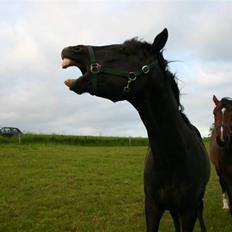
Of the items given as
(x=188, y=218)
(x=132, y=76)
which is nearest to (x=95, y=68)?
(x=132, y=76)

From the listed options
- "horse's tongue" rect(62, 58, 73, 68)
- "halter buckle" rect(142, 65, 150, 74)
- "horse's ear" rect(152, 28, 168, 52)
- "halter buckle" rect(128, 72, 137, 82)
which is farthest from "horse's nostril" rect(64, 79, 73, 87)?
"horse's ear" rect(152, 28, 168, 52)

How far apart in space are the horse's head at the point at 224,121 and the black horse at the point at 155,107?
2.12 metres

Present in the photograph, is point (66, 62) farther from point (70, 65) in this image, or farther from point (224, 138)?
point (224, 138)

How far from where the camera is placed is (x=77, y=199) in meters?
9.90

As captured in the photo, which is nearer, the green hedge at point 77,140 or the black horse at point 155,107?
the black horse at point 155,107

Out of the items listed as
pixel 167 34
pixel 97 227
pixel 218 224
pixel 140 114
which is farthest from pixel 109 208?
pixel 167 34

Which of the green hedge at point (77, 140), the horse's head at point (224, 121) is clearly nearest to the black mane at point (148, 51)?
the horse's head at point (224, 121)

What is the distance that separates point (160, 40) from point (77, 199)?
6.83 meters

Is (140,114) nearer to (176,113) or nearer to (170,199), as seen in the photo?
(176,113)

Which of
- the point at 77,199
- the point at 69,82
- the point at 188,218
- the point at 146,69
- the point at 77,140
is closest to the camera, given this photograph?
the point at 69,82

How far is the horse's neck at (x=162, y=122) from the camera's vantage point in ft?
12.7

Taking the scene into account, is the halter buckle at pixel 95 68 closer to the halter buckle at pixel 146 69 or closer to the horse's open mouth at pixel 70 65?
the horse's open mouth at pixel 70 65

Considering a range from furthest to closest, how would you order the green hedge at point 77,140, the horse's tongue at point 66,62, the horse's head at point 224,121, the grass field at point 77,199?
the green hedge at point 77,140 < the grass field at point 77,199 < the horse's head at point 224,121 < the horse's tongue at point 66,62

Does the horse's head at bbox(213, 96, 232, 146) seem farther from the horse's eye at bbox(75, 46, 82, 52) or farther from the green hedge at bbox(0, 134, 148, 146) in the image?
the green hedge at bbox(0, 134, 148, 146)
